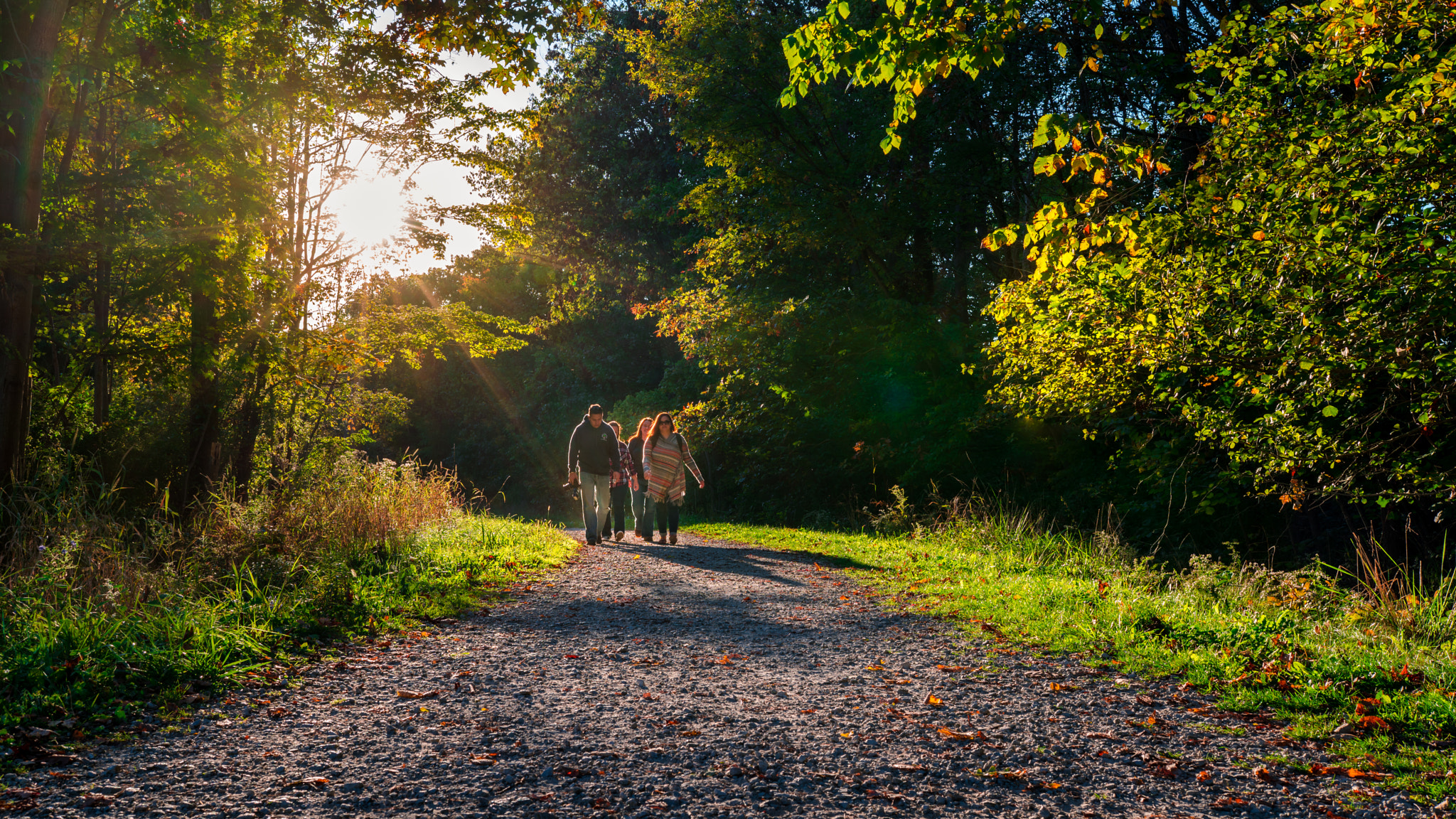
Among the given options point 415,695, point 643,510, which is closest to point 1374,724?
point 415,695

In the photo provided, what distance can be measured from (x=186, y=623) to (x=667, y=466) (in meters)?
8.18

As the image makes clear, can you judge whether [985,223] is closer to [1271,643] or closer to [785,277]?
[785,277]

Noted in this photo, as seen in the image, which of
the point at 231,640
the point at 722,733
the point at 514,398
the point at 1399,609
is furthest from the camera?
the point at 514,398

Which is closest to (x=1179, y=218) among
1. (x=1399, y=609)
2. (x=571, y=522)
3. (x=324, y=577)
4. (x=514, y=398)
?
(x=1399, y=609)

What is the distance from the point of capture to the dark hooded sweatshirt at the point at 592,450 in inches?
506

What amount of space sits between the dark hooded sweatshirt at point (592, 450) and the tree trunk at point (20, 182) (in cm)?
637

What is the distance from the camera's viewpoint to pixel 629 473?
13.7 m

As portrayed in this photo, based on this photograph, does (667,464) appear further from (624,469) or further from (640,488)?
(640,488)

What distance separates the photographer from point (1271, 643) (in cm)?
526

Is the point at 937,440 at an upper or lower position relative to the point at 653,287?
lower

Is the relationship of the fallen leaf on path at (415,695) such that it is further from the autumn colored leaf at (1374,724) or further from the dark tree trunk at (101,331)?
the dark tree trunk at (101,331)

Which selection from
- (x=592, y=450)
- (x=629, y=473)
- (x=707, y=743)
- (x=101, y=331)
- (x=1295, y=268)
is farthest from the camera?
(x=629, y=473)

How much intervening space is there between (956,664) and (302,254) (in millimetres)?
13085

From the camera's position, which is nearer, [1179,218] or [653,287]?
[1179,218]
